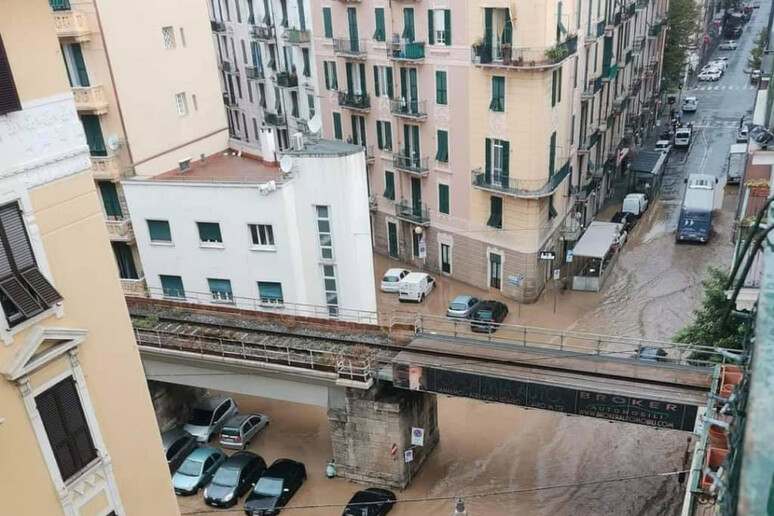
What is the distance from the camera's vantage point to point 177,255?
3000 cm

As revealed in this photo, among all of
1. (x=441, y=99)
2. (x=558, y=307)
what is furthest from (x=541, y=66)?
(x=558, y=307)

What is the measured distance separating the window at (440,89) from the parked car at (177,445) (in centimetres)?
2265

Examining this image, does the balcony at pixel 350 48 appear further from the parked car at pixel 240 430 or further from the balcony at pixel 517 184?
the parked car at pixel 240 430

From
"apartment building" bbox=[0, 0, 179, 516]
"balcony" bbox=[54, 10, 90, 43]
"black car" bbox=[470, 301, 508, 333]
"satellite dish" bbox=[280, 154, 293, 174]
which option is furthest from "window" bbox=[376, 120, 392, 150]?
"apartment building" bbox=[0, 0, 179, 516]

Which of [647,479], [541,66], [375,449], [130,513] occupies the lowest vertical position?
[647,479]

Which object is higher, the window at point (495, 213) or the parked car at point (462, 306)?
the window at point (495, 213)

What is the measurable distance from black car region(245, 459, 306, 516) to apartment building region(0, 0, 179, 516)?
13.2m

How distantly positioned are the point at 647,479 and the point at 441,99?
22866 mm

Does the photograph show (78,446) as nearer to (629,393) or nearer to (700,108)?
(629,393)

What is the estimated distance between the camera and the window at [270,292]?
2927cm

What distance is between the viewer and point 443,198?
129 ft

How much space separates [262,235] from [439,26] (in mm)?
16269

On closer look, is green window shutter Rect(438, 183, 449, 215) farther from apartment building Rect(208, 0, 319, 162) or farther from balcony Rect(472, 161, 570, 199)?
apartment building Rect(208, 0, 319, 162)

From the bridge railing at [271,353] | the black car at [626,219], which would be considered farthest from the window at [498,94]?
the bridge railing at [271,353]
